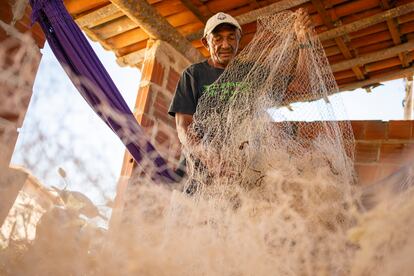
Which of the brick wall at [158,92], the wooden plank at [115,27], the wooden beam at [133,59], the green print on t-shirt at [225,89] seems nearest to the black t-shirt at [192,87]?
the green print on t-shirt at [225,89]

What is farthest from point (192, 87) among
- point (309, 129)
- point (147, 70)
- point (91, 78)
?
point (147, 70)

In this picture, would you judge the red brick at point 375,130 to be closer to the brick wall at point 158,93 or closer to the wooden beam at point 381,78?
the wooden beam at point 381,78

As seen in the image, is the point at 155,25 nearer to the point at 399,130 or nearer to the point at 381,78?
the point at 399,130

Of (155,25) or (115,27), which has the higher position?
(115,27)

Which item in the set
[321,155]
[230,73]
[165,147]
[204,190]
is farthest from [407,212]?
[165,147]

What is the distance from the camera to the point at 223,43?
193cm

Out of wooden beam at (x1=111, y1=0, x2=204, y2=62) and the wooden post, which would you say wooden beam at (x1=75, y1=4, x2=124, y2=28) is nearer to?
wooden beam at (x1=111, y1=0, x2=204, y2=62)

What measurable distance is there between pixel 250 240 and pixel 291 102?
0.91 meters

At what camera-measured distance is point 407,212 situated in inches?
35.9

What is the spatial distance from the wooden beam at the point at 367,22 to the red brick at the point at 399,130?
615mm

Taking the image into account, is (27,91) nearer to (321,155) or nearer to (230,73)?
(230,73)

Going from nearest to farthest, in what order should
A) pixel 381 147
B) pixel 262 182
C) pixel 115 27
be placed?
Answer: pixel 262 182
pixel 381 147
pixel 115 27

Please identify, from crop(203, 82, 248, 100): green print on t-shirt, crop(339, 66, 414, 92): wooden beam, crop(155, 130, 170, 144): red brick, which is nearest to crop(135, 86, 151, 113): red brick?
crop(155, 130, 170, 144): red brick

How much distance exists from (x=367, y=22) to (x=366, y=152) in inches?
30.7
